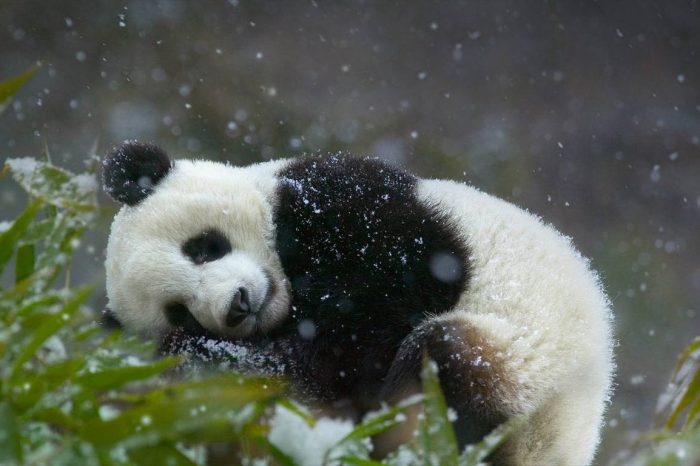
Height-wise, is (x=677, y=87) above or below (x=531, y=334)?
above

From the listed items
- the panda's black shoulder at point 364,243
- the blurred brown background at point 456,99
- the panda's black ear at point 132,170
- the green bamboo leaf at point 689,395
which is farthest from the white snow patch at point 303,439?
the blurred brown background at point 456,99

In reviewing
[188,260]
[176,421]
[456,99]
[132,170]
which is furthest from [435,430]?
[456,99]

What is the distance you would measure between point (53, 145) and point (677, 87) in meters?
3.16

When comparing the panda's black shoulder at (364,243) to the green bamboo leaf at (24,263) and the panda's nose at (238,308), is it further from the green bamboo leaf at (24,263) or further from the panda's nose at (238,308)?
the green bamboo leaf at (24,263)

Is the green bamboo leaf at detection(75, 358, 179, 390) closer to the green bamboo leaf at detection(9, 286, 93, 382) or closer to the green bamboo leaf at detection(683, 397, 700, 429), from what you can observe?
the green bamboo leaf at detection(9, 286, 93, 382)

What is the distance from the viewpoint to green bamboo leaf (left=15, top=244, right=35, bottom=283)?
3.94 ft

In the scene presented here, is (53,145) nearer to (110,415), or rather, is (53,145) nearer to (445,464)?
(110,415)

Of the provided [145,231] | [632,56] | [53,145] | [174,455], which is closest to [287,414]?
[174,455]

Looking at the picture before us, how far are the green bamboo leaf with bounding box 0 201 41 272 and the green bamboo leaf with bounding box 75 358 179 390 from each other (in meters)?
0.24

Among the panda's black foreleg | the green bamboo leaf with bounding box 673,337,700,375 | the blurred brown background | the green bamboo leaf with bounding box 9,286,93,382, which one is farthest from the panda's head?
the blurred brown background

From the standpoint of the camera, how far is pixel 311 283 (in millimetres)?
1826

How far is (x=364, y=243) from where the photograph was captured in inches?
71.0

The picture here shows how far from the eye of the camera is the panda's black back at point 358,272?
1715 mm

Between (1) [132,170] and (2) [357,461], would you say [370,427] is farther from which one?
(1) [132,170]
